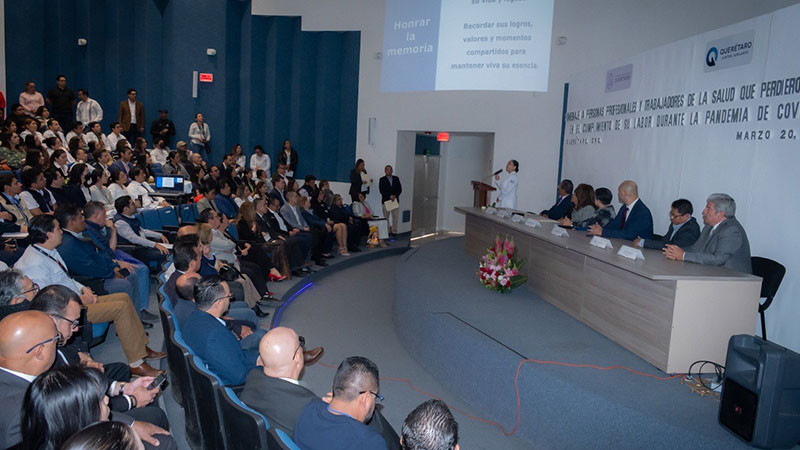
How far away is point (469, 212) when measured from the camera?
7180mm

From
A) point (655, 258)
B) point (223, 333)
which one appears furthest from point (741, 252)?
point (223, 333)

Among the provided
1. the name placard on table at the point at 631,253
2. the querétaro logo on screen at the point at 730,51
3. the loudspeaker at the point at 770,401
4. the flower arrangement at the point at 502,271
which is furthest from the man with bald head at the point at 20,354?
the querétaro logo on screen at the point at 730,51

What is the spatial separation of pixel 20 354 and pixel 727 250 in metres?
4.04

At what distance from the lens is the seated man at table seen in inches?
202

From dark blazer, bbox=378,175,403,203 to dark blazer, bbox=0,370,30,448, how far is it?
9.20 metres

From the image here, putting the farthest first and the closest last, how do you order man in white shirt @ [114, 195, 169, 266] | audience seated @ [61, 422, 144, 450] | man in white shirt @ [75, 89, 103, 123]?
1. man in white shirt @ [75, 89, 103, 123]
2. man in white shirt @ [114, 195, 169, 266]
3. audience seated @ [61, 422, 144, 450]

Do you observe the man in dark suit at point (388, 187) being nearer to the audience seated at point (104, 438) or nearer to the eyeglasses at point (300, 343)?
the eyeglasses at point (300, 343)

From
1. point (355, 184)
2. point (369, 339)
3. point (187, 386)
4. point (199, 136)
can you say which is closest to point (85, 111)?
point (199, 136)

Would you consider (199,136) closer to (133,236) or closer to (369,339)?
(133,236)

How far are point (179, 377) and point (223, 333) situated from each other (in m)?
0.32

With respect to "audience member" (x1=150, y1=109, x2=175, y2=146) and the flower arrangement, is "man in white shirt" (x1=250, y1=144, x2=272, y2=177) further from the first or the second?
the flower arrangement

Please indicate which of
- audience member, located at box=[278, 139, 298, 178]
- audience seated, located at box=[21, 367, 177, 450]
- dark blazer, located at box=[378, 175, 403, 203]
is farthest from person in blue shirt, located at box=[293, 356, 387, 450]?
audience member, located at box=[278, 139, 298, 178]

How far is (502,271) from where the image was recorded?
16.7 ft

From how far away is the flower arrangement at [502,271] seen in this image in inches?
199
